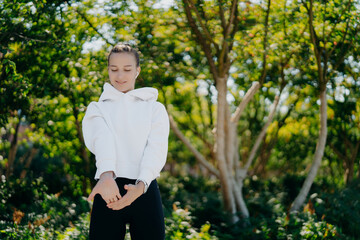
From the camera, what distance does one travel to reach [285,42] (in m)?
5.27

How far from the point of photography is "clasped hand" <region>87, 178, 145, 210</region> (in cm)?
210

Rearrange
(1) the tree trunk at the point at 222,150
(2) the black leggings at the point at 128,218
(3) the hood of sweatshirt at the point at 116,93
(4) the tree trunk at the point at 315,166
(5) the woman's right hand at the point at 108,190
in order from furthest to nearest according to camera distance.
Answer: (4) the tree trunk at the point at 315,166, (1) the tree trunk at the point at 222,150, (3) the hood of sweatshirt at the point at 116,93, (2) the black leggings at the point at 128,218, (5) the woman's right hand at the point at 108,190

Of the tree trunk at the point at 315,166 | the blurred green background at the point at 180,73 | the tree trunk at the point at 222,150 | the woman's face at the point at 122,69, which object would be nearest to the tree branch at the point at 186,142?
the blurred green background at the point at 180,73

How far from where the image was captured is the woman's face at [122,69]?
7.87 feet

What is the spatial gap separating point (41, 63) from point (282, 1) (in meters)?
3.24

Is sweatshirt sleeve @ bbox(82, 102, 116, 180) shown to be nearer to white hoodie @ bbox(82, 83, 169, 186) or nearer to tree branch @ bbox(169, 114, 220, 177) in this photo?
white hoodie @ bbox(82, 83, 169, 186)

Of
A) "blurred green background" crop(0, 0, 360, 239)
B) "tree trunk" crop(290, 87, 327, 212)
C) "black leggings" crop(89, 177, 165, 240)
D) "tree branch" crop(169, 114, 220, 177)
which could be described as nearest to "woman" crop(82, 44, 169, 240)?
"black leggings" crop(89, 177, 165, 240)

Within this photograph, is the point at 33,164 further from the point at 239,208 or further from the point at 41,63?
the point at 239,208

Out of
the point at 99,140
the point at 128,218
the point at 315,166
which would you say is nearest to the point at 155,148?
the point at 99,140

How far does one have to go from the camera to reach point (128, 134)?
2.31 m

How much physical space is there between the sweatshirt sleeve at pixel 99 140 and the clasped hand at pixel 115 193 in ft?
0.25

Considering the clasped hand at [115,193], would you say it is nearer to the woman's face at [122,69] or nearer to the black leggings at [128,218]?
the black leggings at [128,218]

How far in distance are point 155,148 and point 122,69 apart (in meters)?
0.51

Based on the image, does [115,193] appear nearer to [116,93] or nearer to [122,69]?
[116,93]
